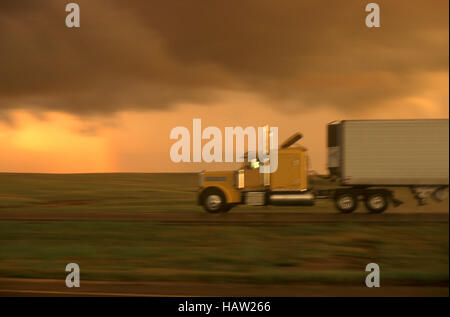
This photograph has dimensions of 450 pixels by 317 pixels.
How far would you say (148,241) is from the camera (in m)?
13.5

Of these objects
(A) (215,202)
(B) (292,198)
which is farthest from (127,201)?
(B) (292,198)

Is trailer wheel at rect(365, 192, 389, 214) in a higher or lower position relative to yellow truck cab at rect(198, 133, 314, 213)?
lower

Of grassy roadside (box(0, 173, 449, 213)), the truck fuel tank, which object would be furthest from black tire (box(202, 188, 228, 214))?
grassy roadside (box(0, 173, 449, 213))

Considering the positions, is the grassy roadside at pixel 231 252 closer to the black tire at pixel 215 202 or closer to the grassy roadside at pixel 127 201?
Answer: the black tire at pixel 215 202

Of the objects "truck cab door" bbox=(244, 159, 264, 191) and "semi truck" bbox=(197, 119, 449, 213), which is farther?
"truck cab door" bbox=(244, 159, 264, 191)

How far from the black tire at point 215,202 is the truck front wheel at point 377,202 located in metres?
6.55

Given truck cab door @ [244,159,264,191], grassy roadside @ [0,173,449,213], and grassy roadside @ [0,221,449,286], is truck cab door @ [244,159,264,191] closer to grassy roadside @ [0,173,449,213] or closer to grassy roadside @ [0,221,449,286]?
grassy roadside @ [0,173,449,213]

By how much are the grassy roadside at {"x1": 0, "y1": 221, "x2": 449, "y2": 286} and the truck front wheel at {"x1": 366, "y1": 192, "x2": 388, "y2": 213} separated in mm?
5032

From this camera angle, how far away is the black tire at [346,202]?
22094mm

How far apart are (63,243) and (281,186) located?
36.5 ft

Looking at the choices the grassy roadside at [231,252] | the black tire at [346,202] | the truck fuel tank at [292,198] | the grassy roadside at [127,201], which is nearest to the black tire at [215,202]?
the truck fuel tank at [292,198]

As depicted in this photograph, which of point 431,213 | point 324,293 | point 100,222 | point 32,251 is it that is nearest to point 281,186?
point 431,213

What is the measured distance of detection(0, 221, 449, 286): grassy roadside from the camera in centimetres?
923
